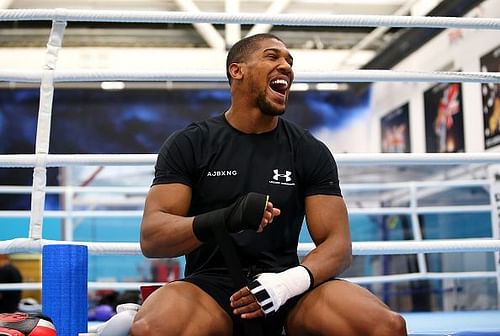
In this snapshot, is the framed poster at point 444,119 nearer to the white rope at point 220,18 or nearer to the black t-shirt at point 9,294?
the black t-shirt at point 9,294

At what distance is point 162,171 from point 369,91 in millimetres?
8975

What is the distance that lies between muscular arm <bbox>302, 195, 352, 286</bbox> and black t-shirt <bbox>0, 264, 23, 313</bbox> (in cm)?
420

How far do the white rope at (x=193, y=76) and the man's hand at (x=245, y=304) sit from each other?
98 centimetres

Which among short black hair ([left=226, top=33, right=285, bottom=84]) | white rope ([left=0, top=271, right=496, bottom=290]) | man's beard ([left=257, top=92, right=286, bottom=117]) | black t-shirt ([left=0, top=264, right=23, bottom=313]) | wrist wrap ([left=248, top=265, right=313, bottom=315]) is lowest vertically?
black t-shirt ([left=0, top=264, right=23, bottom=313])

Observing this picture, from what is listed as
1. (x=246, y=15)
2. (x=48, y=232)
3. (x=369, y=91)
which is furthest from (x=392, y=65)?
(x=246, y=15)

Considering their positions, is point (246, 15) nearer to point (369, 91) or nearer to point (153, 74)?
point (153, 74)

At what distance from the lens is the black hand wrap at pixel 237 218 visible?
1.68m

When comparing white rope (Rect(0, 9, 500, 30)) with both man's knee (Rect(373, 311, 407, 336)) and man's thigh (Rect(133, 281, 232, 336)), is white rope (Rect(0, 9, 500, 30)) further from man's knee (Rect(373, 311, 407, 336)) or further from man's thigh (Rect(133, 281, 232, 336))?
man's knee (Rect(373, 311, 407, 336))

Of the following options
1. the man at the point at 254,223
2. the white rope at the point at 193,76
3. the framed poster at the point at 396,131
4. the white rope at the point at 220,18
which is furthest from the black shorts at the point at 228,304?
the framed poster at the point at 396,131

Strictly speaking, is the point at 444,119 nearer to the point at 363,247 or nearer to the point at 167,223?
the point at 363,247

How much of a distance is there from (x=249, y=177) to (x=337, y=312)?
470 mm

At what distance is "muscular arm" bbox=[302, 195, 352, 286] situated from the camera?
1.89 metres

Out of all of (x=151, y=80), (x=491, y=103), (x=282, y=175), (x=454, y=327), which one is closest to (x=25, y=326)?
(x=282, y=175)

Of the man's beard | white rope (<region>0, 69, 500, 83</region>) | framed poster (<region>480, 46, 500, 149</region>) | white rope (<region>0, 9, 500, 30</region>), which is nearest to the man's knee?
the man's beard
